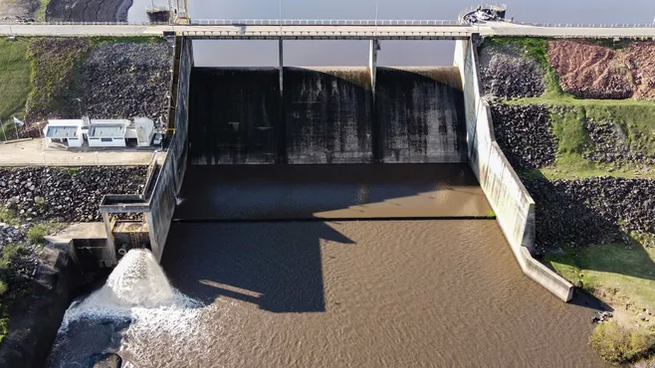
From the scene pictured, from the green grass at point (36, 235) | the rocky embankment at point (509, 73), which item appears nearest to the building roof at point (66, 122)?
the green grass at point (36, 235)

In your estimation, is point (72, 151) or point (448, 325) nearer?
point (448, 325)

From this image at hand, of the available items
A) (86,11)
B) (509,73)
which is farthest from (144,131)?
(86,11)

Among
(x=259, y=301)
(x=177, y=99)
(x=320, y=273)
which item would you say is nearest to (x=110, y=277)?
(x=259, y=301)

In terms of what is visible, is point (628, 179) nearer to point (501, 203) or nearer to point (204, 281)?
point (501, 203)

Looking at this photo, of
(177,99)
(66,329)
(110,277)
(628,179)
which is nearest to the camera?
(66,329)

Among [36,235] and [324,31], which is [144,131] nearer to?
[36,235]

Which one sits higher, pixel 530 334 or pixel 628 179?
pixel 628 179

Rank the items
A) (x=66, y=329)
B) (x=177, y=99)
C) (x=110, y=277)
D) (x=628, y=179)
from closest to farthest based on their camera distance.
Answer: (x=66, y=329) → (x=110, y=277) → (x=628, y=179) → (x=177, y=99)

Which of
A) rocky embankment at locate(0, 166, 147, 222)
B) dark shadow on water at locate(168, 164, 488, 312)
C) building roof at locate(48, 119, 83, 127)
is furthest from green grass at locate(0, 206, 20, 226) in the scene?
dark shadow on water at locate(168, 164, 488, 312)
